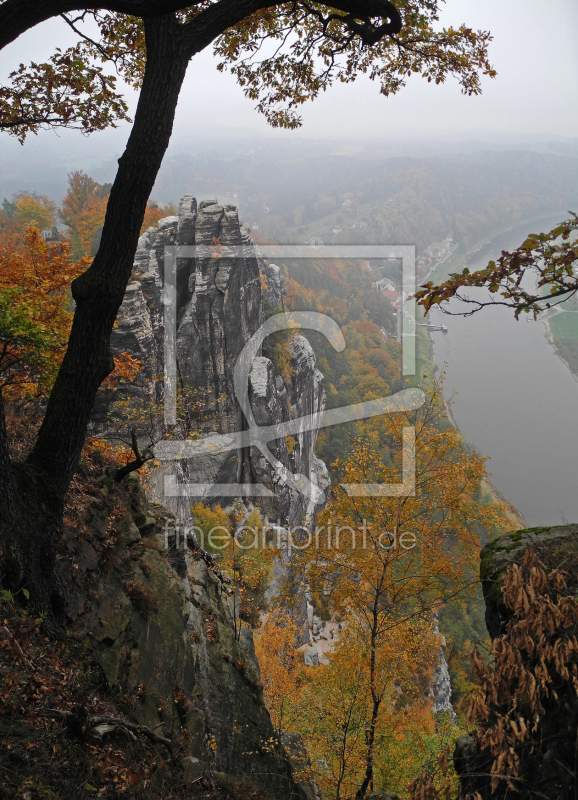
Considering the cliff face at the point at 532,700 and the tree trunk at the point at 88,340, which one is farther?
the tree trunk at the point at 88,340

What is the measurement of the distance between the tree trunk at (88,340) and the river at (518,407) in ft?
148

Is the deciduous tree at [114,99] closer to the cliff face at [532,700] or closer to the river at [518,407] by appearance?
the cliff face at [532,700]

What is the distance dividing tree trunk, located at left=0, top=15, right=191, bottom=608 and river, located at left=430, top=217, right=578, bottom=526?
45.1 metres

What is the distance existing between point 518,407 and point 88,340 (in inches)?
3109

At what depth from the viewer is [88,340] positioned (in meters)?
3.53

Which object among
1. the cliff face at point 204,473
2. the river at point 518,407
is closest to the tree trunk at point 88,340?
the cliff face at point 204,473

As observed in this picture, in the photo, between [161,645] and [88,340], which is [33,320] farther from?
[161,645]

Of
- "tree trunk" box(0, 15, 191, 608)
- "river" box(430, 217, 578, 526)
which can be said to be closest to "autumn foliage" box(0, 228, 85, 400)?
"tree trunk" box(0, 15, 191, 608)

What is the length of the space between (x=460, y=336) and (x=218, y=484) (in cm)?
7845

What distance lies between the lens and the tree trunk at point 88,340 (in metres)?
3.27

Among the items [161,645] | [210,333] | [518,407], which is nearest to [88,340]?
[161,645]

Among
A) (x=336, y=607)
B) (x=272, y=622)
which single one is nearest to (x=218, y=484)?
(x=272, y=622)

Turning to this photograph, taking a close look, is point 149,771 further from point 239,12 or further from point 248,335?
point 248,335

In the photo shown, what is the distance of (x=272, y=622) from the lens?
69.7 ft
